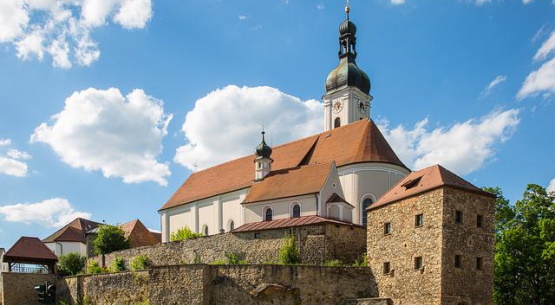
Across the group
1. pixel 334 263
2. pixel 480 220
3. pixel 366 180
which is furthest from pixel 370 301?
pixel 366 180

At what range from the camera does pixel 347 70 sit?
8119 centimetres

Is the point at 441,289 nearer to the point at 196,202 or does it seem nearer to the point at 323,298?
the point at 323,298

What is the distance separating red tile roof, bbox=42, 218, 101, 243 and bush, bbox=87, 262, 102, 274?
1894 cm

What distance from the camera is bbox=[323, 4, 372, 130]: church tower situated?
7944 centimetres

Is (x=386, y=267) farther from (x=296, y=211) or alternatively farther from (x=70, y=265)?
(x=70, y=265)

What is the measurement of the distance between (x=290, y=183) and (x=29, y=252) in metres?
24.9

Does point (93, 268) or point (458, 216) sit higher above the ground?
point (458, 216)

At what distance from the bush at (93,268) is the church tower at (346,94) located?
33.6 metres

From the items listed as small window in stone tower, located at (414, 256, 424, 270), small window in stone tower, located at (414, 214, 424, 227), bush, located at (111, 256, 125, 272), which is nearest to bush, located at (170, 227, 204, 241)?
bush, located at (111, 256, 125, 272)

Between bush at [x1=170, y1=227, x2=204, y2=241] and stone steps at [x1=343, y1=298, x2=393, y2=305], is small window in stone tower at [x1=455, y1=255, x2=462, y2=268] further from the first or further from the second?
bush at [x1=170, y1=227, x2=204, y2=241]

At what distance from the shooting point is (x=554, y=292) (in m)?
46.1

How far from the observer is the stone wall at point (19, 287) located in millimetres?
54031

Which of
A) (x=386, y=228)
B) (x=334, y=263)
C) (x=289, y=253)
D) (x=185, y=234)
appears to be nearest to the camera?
(x=386, y=228)

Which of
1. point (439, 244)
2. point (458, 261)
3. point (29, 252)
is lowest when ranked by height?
point (29, 252)
